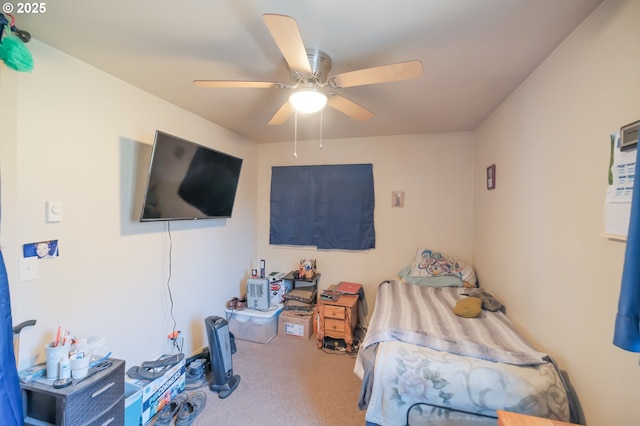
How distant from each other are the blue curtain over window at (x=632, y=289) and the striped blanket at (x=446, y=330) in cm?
85

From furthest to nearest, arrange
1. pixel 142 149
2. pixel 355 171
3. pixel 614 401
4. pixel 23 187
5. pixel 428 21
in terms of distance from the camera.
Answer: pixel 355 171
pixel 142 149
pixel 23 187
pixel 428 21
pixel 614 401

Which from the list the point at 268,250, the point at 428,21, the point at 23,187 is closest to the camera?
the point at 428,21

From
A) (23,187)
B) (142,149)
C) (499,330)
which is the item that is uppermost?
(142,149)

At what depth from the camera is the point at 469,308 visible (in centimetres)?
211

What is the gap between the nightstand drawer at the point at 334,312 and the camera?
286 cm

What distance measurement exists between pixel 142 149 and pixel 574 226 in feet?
9.42

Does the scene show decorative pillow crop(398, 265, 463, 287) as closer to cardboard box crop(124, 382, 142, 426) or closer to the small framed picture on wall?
the small framed picture on wall

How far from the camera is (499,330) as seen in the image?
1829mm

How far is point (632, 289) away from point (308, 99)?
1.58 metres

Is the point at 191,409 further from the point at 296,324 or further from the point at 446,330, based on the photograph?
the point at 446,330

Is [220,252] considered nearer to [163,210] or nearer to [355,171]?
[163,210]

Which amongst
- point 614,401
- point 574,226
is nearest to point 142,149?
point 574,226

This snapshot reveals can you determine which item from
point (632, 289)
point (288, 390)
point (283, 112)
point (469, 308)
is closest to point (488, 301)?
point (469, 308)

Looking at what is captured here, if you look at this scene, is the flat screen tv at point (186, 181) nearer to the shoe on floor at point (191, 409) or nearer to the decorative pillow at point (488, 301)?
the shoe on floor at point (191, 409)
